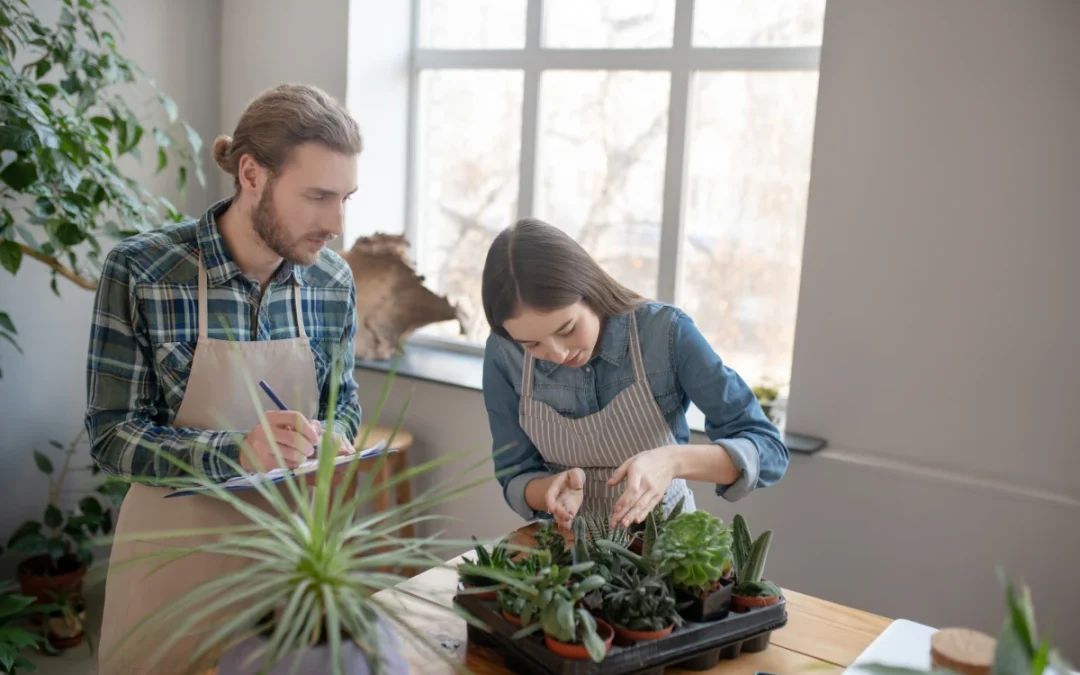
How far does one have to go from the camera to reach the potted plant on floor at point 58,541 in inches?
123

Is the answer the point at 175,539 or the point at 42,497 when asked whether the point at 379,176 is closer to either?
the point at 42,497

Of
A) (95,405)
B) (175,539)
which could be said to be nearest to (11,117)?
(95,405)

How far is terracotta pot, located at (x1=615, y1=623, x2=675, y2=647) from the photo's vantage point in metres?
1.26

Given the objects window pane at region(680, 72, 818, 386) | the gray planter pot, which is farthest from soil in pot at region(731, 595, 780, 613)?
window pane at region(680, 72, 818, 386)

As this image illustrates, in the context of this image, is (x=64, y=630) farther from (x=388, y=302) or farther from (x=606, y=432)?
(x=606, y=432)

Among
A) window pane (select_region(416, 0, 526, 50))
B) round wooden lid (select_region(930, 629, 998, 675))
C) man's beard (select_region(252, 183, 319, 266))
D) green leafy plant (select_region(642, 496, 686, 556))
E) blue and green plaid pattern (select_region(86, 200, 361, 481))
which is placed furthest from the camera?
window pane (select_region(416, 0, 526, 50))

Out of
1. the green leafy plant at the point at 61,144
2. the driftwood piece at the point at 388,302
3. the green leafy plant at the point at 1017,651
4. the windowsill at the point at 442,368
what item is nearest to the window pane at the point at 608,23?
the driftwood piece at the point at 388,302

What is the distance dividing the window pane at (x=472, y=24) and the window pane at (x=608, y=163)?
0.26 meters

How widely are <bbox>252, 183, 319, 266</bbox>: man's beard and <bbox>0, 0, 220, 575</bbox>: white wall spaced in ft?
5.92

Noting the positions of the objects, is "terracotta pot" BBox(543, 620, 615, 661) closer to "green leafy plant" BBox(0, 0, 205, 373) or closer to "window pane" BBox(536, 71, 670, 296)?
"green leafy plant" BBox(0, 0, 205, 373)

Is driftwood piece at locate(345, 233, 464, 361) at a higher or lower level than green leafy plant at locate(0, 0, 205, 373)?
lower

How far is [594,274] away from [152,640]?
3.48 feet

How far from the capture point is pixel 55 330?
341 cm

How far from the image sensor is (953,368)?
251 cm
